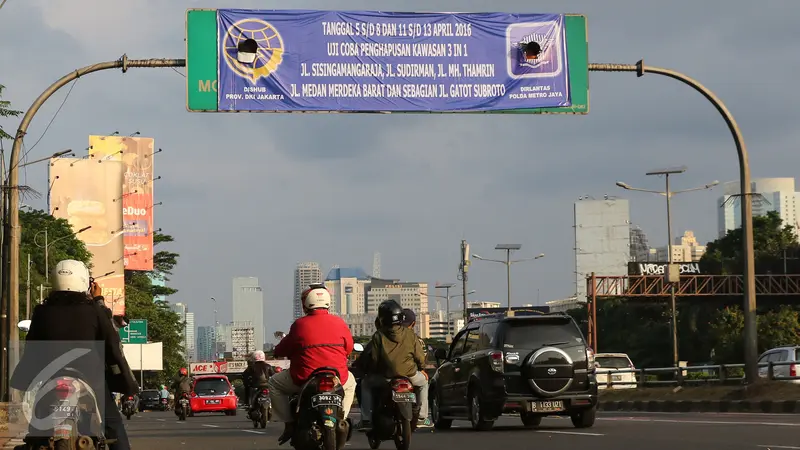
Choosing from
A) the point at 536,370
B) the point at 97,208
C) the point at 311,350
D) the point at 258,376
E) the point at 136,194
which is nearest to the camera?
the point at 311,350

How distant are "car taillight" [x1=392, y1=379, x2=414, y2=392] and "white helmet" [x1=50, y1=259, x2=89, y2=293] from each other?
22.2 feet

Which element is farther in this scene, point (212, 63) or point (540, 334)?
point (212, 63)

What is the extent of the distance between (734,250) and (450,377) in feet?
285

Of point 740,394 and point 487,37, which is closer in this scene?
point 487,37

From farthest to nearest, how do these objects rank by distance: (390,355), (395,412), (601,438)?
(601,438) → (390,355) → (395,412)

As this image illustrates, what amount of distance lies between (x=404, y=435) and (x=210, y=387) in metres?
31.9

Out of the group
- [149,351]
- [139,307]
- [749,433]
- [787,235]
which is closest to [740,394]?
[749,433]

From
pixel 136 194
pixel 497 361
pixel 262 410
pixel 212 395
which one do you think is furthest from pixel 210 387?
pixel 136 194

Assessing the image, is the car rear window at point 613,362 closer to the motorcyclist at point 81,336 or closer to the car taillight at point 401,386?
the car taillight at point 401,386

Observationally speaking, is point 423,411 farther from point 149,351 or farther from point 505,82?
point 149,351

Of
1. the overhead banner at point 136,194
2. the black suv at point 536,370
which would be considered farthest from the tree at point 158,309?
the black suv at point 536,370

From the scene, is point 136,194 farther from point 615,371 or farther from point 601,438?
point 601,438

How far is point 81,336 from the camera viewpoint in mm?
8891

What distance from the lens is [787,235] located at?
101 m
